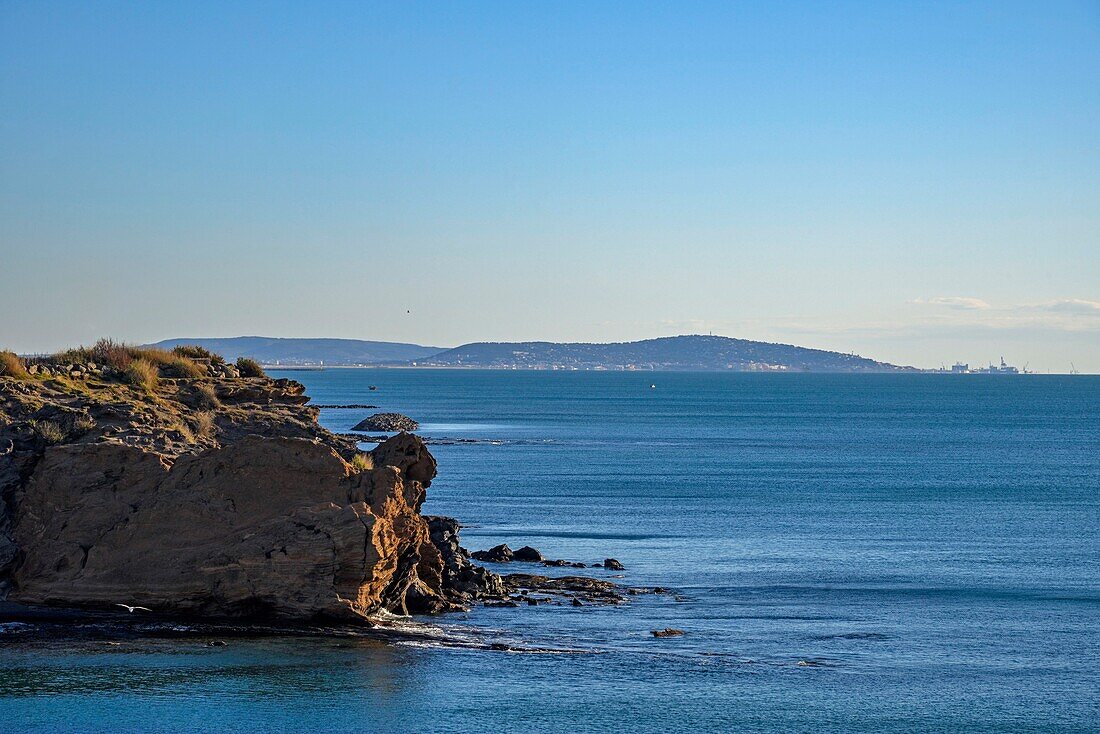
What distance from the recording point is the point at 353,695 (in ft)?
88.0

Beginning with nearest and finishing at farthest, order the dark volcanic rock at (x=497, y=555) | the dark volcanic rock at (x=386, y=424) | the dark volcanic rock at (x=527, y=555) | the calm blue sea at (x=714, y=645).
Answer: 1. the calm blue sea at (x=714, y=645)
2. the dark volcanic rock at (x=497, y=555)
3. the dark volcanic rock at (x=527, y=555)
4. the dark volcanic rock at (x=386, y=424)

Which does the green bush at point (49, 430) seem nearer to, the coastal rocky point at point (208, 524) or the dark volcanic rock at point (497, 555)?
the coastal rocky point at point (208, 524)

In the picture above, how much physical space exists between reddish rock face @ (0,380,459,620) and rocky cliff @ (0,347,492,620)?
0.04 meters

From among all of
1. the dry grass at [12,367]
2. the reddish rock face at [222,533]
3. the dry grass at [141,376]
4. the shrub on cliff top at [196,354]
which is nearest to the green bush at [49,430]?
the reddish rock face at [222,533]

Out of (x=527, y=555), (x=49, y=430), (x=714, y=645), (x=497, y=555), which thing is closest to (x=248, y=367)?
(x=497, y=555)

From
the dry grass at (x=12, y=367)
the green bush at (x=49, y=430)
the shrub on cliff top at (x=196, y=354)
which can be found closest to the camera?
the green bush at (x=49, y=430)

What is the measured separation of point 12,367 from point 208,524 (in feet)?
42.2

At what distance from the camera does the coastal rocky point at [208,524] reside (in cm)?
3234

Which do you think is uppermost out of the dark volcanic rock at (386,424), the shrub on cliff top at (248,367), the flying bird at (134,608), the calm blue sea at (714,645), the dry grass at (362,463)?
the shrub on cliff top at (248,367)

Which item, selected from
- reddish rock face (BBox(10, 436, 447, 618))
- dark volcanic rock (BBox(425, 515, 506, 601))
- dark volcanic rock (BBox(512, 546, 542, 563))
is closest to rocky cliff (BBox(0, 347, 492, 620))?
reddish rock face (BBox(10, 436, 447, 618))

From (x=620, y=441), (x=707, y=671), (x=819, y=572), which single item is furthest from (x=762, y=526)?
(x=620, y=441)

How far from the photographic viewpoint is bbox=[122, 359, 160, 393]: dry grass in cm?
4366

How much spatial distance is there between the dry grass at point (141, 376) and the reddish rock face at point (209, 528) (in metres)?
5.76

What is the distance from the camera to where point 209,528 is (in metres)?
33.3
